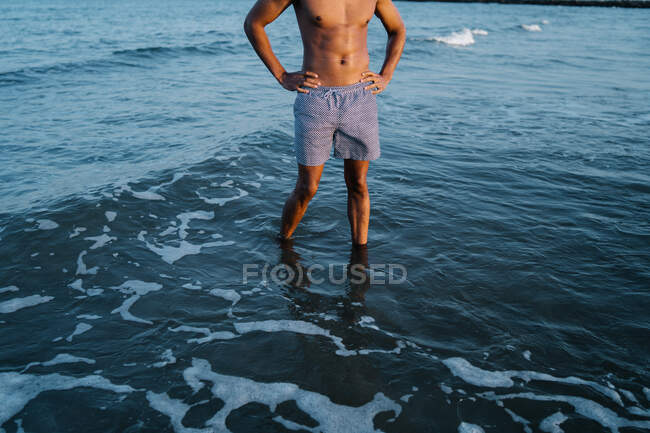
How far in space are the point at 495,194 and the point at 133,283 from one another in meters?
4.06

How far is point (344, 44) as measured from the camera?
3.38 meters

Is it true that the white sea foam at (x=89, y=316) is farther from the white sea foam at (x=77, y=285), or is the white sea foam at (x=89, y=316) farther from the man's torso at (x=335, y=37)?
the man's torso at (x=335, y=37)

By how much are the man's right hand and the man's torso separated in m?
0.06

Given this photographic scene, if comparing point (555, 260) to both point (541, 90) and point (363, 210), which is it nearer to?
point (363, 210)

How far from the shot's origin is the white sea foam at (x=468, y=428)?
2.33 m

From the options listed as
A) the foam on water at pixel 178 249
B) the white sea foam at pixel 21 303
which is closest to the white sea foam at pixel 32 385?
the white sea foam at pixel 21 303

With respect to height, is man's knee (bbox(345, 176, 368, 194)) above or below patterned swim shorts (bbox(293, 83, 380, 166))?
below

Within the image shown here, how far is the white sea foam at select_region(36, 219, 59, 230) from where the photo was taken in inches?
177

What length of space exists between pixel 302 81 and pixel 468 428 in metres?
2.59

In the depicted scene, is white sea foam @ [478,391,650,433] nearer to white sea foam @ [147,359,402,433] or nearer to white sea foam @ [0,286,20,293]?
white sea foam @ [147,359,402,433]

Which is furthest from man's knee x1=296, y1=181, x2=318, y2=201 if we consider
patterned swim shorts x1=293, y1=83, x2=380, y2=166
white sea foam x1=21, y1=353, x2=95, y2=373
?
white sea foam x1=21, y1=353, x2=95, y2=373

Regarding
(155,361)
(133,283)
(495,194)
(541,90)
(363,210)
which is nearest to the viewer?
(155,361)

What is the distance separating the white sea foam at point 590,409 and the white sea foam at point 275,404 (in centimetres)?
67

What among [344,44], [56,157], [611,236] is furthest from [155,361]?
[56,157]
